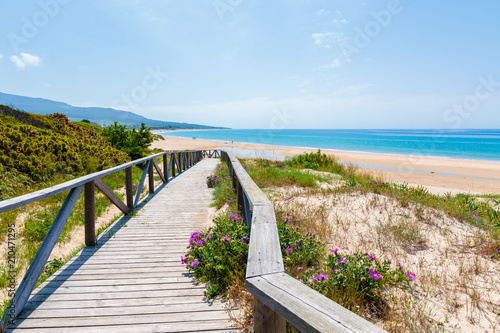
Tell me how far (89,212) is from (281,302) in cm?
340

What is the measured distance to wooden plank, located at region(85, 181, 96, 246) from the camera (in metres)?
3.50

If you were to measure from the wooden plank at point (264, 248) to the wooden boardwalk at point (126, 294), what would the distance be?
2.83 feet

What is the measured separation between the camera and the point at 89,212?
11.7ft

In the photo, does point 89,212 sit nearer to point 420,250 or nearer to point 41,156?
point 420,250

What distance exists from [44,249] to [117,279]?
2.52 feet

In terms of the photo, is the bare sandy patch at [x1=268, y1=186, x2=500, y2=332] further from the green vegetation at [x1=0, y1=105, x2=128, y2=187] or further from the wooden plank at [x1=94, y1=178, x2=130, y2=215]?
the green vegetation at [x1=0, y1=105, x2=128, y2=187]

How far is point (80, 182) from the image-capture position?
3.10 m

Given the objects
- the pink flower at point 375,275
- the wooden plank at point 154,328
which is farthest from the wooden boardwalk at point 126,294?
the pink flower at point 375,275

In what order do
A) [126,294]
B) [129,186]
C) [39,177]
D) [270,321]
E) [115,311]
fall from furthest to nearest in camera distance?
[39,177], [129,186], [126,294], [115,311], [270,321]

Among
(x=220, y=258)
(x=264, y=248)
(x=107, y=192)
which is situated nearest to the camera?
(x=264, y=248)

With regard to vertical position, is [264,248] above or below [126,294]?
above

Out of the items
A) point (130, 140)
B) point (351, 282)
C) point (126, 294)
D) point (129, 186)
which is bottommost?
point (126, 294)

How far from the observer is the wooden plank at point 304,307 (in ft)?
3.03

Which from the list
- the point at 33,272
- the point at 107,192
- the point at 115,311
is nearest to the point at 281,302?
the point at 115,311
